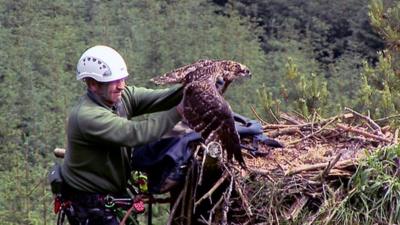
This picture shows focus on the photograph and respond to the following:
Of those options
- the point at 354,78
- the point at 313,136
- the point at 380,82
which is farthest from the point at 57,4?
the point at 313,136

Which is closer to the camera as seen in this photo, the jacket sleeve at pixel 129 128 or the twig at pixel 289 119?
the jacket sleeve at pixel 129 128

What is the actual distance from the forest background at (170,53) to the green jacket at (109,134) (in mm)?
3916

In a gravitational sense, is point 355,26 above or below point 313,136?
below

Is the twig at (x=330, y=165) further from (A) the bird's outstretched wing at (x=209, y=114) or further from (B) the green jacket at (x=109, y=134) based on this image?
(B) the green jacket at (x=109, y=134)

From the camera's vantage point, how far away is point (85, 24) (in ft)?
72.5

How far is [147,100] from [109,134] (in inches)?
23.5

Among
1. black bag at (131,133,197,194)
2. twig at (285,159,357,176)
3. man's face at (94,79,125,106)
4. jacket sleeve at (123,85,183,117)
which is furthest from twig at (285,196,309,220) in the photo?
A: man's face at (94,79,125,106)

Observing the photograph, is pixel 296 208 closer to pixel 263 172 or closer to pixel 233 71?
pixel 263 172

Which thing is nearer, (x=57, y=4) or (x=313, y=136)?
(x=313, y=136)

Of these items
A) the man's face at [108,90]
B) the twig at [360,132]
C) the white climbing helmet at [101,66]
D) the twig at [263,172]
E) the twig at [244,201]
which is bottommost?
the twig at [244,201]

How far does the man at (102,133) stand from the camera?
391 cm

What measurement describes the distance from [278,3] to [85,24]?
9.95 m

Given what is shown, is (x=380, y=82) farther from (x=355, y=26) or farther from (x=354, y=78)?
(x=355, y=26)

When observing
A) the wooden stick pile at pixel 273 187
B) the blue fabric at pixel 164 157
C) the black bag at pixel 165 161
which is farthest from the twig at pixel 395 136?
the black bag at pixel 165 161
